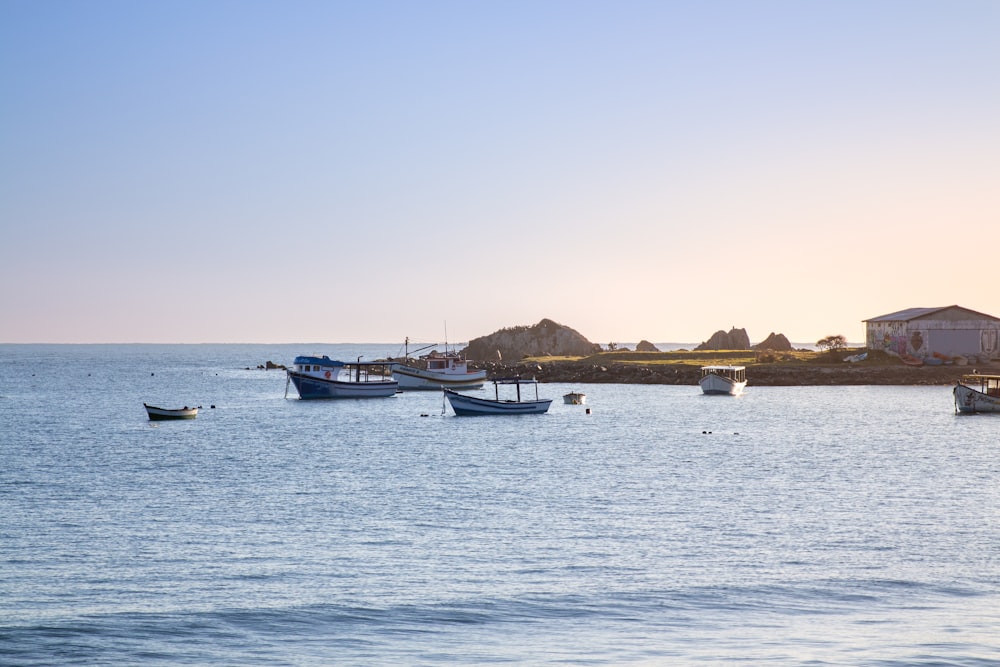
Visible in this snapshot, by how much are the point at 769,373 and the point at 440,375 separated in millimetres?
39783

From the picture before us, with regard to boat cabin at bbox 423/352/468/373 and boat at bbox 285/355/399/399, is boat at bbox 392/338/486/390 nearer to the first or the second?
boat cabin at bbox 423/352/468/373

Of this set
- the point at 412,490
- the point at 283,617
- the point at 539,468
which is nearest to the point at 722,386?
the point at 539,468

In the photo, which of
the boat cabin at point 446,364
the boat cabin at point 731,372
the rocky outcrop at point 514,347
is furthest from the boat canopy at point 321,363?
the rocky outcrop at point 514,347

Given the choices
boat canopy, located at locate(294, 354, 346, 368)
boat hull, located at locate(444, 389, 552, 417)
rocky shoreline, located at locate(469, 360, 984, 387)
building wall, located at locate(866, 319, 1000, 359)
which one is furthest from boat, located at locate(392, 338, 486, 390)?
building wall, located at locate(866, 319, 1000, 359)

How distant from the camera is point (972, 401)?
279 ft

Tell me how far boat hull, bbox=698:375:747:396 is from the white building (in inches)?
1002

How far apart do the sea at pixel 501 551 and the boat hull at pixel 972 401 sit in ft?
74.5

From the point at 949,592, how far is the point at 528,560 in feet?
34.7

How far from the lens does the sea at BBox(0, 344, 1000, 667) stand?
835 inches

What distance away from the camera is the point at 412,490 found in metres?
42.8

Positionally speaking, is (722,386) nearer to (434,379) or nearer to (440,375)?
(440,375)

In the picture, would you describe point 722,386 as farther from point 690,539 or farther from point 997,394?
point 690,539

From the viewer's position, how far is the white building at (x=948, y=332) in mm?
121000

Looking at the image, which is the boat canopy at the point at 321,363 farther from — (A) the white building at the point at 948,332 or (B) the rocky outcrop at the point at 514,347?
(B) the rocky outcrop at the point at 514,347
